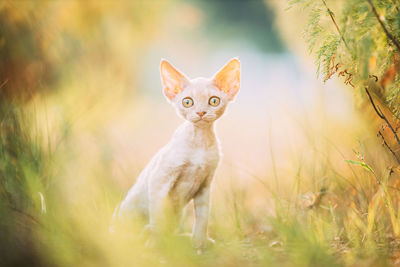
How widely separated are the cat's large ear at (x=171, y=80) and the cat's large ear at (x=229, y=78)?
0.18 metres

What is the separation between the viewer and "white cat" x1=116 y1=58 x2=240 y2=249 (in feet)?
5.49

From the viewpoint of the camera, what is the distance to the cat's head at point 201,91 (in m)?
1.65

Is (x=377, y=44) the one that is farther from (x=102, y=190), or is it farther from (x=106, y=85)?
(x=106, y=85)

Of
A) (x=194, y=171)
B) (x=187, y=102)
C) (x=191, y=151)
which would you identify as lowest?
(x=194, y=171)

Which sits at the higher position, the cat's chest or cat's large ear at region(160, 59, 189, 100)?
cat's large ear at region(160, 59, 189, 100)

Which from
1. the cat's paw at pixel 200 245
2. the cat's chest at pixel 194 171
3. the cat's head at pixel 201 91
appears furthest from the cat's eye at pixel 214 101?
the cat's paw at pixel 200 245

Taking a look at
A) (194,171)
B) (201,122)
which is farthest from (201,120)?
(194,171)

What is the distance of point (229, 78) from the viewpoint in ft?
5.79

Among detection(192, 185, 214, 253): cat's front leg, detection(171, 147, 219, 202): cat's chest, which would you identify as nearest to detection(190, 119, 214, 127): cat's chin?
detection(171, 147, 219, 202): cat's chest

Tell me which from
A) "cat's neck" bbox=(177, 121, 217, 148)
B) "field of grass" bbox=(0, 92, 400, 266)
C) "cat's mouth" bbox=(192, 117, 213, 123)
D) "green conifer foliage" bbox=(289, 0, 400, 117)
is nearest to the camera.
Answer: "green conifer foliage" bbox=(289, 0, 400, 117)

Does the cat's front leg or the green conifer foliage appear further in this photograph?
the cat's front leg

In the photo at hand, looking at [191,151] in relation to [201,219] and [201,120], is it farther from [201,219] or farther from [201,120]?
[201,219]

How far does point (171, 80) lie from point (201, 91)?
20cm

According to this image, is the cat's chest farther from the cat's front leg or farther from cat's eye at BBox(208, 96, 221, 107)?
cat's eye at BBox(208, 96, 221, 107)
